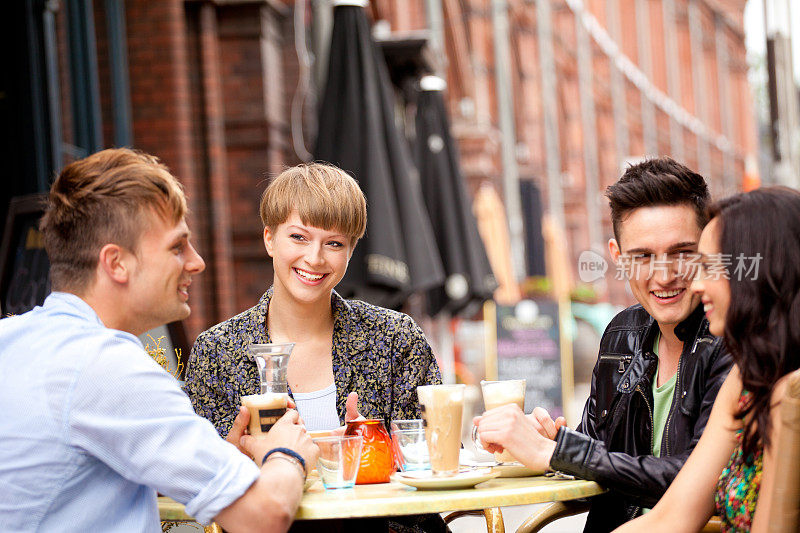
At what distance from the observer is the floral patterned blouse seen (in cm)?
217

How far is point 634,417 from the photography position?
2.94m

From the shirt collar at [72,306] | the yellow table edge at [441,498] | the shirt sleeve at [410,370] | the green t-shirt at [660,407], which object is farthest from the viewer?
the shirt sleeve at [410,370]

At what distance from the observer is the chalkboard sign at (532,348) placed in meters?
9.36

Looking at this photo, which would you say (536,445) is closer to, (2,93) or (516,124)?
(2,93)

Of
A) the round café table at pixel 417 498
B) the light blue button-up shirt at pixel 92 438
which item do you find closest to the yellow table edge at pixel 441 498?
the round café table at pixel 417 498

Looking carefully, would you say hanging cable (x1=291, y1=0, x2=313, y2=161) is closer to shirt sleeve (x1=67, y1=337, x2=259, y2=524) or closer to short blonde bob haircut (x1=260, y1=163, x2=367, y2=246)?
short blonde bob haircut (x1=260, y1=163, x2=367, y2=246)

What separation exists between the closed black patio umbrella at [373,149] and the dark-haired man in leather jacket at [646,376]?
2810 millimetres

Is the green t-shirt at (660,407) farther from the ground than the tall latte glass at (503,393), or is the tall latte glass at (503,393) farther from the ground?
the tall latte glass at (503,393)

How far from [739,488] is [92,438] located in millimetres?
1316

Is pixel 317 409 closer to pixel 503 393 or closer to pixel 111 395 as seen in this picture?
pixel 503 393

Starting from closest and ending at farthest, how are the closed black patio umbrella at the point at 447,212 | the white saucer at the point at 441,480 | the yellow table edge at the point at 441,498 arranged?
the yellow table edge at the point at 441,498 → the white saucer at the point at 441,480 → the closed black patio umbrella at the point at 447,212

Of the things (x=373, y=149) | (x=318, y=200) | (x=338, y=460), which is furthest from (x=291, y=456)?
(x=373, y=149)

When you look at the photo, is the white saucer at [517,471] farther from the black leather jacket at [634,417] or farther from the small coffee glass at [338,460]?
the small coffee glass at [338,460]

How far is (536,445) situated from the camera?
2.56 m
